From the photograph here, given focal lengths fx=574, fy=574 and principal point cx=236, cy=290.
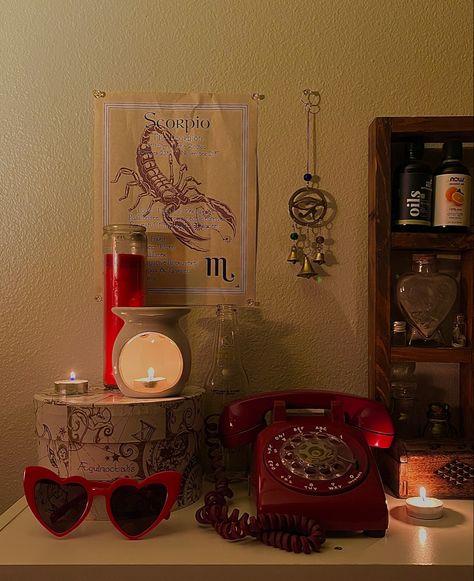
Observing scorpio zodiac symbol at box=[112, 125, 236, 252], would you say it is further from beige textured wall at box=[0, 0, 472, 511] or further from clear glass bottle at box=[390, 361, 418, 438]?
clear glass bottle at box=[390, 361, 418, 438]

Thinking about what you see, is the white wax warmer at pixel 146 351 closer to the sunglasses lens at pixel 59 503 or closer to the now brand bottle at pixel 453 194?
the sunglasses lens at pixel 59 503

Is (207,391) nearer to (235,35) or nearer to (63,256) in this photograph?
(63,256)

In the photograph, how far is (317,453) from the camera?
2.68 feet

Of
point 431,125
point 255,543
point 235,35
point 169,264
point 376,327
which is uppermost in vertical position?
point 235,35

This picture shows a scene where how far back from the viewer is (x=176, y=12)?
1.07 meters

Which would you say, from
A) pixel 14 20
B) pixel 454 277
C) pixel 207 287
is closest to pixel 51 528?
pixel 207 287

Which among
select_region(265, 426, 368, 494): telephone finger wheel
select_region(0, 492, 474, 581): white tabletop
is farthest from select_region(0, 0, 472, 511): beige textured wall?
select_region(0, 492, 474, 581): white tabletop

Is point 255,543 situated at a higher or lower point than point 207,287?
lower

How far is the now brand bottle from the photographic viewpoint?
0.94m

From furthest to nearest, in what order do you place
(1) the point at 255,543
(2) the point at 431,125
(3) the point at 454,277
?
(3) the point at 454,277 < (2) the point at 431,125 < (1) the point at 255,543

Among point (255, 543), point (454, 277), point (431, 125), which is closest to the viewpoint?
point (255, 543)

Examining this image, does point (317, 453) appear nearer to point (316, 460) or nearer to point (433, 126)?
point (316, 460)

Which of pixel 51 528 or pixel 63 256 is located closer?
pixel 51 528

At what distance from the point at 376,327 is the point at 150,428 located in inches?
15.8
